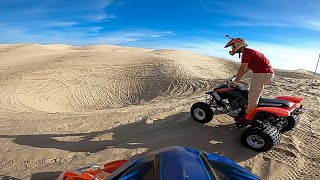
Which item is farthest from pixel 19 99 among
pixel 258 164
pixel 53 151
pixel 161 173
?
pixel 161 173

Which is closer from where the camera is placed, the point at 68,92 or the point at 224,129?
the point at 224,129

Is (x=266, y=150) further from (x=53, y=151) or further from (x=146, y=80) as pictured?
(x=146, y=80)

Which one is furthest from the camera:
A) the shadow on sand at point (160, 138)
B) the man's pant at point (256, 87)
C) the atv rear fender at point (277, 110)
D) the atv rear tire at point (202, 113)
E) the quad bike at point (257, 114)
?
the atv rear tire at point (202, 113)

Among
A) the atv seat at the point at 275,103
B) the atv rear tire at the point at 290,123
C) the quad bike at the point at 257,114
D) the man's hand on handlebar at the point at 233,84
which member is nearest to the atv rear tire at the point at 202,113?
the quad bike at the point at 257,114

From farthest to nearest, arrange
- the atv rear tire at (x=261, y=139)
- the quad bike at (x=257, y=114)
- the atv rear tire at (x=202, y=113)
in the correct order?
the atv rear tire at (x=202, y=113)
the quad bike at (x=257, y=114)
the atv rear tire at (x=261, y=139)

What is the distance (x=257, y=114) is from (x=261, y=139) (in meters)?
0.72

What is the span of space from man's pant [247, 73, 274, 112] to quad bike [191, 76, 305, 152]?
0.52 ft

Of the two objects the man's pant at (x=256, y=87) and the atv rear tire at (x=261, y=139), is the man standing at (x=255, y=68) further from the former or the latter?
the atv rear tire at (x=261, y=139)

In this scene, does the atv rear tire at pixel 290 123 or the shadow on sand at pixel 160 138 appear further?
the atv rear tire at pixel 290 123

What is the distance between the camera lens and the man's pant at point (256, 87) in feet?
19.8

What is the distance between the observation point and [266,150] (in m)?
5.39

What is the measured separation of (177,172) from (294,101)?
5079 mm

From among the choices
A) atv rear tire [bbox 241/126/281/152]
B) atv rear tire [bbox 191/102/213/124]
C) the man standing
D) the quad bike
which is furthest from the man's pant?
atv rear tire [bbox 191/102/213/124]

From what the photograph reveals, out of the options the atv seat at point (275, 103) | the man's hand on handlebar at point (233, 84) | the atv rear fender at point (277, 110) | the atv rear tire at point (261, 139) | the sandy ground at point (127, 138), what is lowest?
the sandy ground at point (127, 138)
